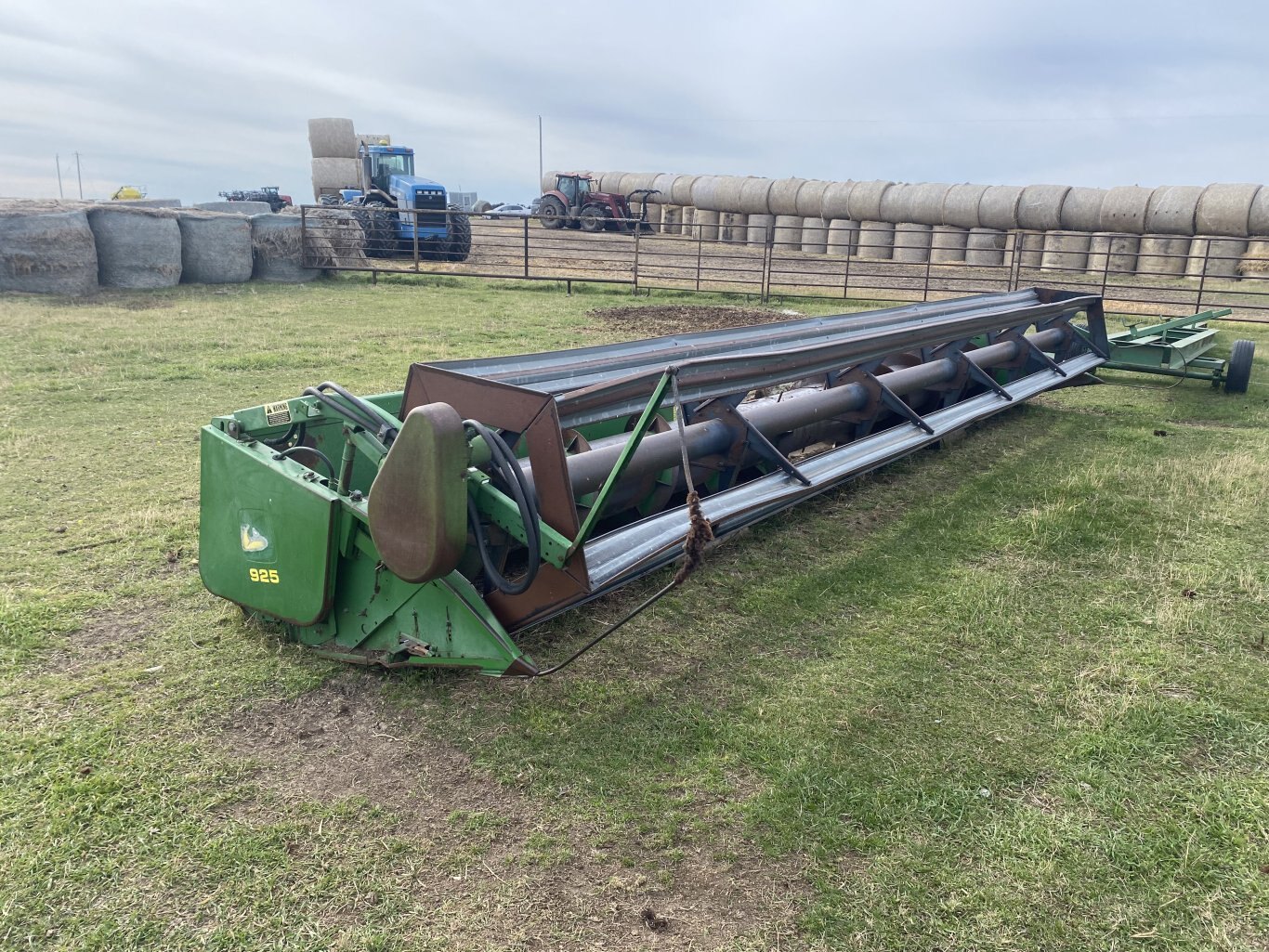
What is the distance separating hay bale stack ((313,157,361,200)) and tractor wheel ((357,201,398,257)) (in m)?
9.03

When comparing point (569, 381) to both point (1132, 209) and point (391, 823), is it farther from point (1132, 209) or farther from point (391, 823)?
point (1132, 209)

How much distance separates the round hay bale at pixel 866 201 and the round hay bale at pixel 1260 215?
26.1 feet

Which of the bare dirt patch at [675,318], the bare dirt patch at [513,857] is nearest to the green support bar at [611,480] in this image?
the bare dirt patch at [513,857]

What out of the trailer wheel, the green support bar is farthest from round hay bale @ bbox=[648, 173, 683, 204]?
the green support bar

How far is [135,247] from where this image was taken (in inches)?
505

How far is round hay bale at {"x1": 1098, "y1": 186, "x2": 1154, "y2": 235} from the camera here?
19438mm

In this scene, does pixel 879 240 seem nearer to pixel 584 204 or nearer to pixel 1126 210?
pixel 1126 210

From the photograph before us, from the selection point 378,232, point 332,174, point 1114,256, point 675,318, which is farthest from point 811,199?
point 675,318

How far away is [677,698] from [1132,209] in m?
20.6

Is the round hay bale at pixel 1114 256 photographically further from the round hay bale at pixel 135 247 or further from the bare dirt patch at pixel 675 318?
the round hay bale at pixel 135 247

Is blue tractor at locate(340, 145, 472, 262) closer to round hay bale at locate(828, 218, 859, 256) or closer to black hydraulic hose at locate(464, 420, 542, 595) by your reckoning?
round hay bale at locate(828, 218, 859, 256)

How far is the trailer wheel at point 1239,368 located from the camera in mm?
7941

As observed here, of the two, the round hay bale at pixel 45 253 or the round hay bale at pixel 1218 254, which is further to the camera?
the round hay bale at pixel 1218 254

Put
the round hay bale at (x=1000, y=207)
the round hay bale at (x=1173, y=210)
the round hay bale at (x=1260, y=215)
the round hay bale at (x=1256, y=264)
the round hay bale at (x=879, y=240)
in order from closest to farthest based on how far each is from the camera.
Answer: the round hay bale at (x=1256, y=264) < the round hay bale at (x=1260, y=215) < the round hay bale at (x=1173, y=210) < the round hay bale at (x=1000, y=207) < the round hay bale at (x=879, y=240)
